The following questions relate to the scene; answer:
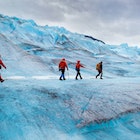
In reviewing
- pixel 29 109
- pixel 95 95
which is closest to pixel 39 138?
pixel 29 109

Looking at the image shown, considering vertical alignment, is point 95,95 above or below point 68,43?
below

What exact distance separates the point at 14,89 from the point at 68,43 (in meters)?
45.8

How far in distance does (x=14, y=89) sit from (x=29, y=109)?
2.39 meters

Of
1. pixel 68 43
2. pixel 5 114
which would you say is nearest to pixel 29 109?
pixel 5 114

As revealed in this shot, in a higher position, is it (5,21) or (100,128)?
(5,21)

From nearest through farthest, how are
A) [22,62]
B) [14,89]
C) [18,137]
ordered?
[18,137], [14,89], [22,62]

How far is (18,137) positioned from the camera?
8.57 m

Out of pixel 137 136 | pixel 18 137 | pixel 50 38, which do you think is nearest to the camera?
pixel 18 137

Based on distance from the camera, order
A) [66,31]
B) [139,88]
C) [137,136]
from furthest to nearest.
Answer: [66,31]
[139,88]
[137,136]

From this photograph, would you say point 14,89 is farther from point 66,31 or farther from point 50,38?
point 66,31

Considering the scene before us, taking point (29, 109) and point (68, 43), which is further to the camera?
point (68, 43)

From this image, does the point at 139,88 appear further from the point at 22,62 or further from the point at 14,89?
the point at 22,62

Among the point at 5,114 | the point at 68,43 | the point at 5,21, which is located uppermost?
the point at 5,21

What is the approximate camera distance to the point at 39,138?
8.63 meters
